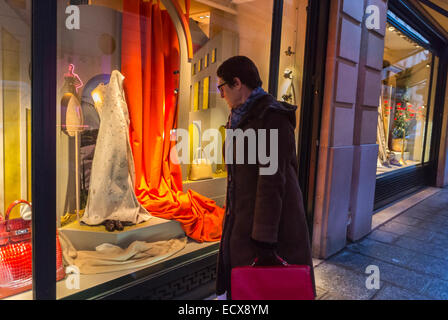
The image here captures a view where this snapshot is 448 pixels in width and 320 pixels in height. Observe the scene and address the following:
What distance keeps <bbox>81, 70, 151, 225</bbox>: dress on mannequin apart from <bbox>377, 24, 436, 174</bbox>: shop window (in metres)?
4.86

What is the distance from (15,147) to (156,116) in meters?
1.41

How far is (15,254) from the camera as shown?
79.3 inches

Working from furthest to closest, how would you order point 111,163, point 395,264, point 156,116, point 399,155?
point 399,155
point 395,264
point 156,116
point 111,163

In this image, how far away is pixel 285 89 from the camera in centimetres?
358

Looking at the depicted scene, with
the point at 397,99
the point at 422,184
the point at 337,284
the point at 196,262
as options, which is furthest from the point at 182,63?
the point at 422,184

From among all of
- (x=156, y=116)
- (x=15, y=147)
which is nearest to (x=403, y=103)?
(x=156, y=116)

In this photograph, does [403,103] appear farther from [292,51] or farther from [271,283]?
[271,283]

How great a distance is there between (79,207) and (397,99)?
6.92 metres

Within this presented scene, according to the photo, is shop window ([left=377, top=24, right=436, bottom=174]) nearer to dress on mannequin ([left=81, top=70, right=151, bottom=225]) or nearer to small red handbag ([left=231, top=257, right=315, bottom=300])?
dress on mannequin ([left=81, top=70, right=151, bottom=225])

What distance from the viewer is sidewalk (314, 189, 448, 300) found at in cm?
295

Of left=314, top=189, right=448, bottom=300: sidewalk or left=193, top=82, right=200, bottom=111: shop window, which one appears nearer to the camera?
left=314, top=189, right=448, bottom=300: sidewalk

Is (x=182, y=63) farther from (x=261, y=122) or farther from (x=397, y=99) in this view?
(x=397, y=99)

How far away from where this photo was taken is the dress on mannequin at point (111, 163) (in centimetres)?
270

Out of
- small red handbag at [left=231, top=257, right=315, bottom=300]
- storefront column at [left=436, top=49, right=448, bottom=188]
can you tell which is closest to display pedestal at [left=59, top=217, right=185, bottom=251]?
small red handbag at [left=231, top=257, right=315, bottom=300]
